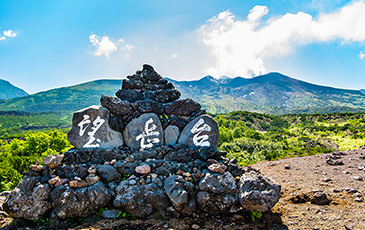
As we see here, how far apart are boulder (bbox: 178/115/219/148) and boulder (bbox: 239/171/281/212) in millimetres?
2152

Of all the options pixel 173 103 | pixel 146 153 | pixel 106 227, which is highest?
pixel 173 103

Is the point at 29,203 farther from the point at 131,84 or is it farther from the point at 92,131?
the point at 131,84

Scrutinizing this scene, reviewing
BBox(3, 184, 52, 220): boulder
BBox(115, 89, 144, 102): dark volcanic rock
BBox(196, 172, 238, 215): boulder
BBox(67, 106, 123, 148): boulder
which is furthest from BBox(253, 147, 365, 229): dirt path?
BBox(3, 184, 52, 220): boulder

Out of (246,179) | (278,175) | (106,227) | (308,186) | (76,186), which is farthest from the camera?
(278,175)

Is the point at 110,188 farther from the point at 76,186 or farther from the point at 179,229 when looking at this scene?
the point at 179,229

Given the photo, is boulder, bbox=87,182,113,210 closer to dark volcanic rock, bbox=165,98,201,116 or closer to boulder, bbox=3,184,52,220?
boulder, bbox=3,184,52,220

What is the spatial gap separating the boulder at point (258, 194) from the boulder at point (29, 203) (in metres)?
6.37

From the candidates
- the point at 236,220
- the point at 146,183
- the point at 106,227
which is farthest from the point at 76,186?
the point at 236,220

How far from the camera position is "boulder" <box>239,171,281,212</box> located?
19.8 ft

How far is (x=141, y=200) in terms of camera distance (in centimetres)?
608

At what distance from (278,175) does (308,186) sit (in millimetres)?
2584

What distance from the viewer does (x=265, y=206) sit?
6031mm

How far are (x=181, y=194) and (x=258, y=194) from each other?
256cm

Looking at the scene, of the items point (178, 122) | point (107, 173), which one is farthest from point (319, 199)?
point (107, 173)
